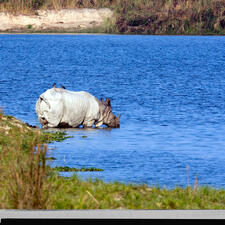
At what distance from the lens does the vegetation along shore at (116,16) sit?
10119 cm

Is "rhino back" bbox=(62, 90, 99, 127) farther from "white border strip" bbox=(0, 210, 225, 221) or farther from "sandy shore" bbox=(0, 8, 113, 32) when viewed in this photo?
"sandy shore" bbox=(0, 8, 113, 32)

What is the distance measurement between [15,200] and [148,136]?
11.8m

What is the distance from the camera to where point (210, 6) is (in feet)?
354

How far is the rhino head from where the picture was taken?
21114 mm

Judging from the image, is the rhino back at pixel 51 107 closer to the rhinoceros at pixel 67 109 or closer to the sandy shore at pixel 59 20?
the rhinoceros at pixel 67 109

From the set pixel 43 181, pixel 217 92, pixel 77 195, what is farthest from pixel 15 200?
pixel 217 92

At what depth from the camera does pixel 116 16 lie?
105562mm

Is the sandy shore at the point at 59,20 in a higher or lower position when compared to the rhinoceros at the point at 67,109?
lower

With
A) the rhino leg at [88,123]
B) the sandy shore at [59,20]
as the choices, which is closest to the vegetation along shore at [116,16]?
the sandy shore at [59,20]

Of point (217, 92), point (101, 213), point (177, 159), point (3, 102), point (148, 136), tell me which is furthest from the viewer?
Answer: point (217, 92)

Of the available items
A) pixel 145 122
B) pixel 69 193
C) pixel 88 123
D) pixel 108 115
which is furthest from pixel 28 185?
pixel 145 122

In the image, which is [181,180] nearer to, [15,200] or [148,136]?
[15,200]

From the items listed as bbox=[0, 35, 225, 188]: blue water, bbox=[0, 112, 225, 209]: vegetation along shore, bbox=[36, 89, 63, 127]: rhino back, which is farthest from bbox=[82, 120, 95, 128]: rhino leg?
bbox=[0, 112, 225, 209]: vegetation along shore

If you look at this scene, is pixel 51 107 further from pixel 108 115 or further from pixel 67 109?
pixel 108 115
